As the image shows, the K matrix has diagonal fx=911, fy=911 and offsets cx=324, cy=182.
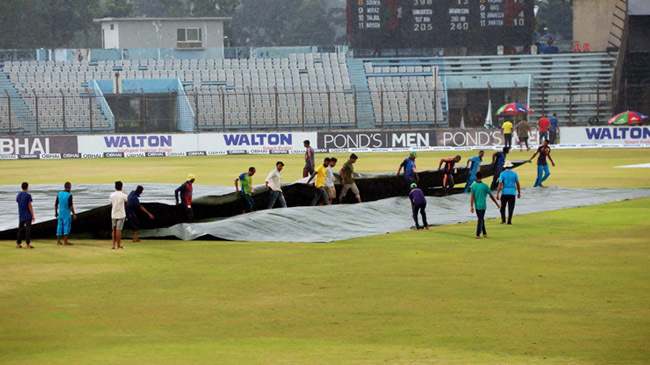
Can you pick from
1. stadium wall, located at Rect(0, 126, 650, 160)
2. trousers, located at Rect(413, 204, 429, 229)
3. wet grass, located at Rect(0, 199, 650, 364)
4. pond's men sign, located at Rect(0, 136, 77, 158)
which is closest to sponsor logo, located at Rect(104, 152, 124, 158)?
stadium wall, located at Rect(0, 126, 650, 160)

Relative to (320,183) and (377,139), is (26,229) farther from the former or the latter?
(377,139)

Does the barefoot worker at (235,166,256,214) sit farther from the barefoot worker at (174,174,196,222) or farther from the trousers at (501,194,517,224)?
the trousers at (501,194,517,224)

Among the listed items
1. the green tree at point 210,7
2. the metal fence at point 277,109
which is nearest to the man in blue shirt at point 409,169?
the metal fence at point 277,109

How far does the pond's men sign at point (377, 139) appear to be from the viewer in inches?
2111

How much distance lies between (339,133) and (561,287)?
39493 mm

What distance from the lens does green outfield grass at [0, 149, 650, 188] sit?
34.8 metres

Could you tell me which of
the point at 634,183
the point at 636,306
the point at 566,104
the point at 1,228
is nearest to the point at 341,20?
the point at 566,104

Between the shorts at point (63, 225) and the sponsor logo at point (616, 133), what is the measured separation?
135 feet

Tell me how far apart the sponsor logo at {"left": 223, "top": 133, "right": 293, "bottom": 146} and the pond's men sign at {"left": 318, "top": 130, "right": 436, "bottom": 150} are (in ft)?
6.61

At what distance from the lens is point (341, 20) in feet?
386

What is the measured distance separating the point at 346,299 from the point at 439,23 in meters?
51.5

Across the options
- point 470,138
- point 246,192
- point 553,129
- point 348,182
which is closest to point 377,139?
point 470,138

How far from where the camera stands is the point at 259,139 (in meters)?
53.6

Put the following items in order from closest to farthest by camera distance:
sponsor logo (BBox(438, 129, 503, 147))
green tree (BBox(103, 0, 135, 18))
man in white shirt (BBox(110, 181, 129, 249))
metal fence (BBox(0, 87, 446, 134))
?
man in white shirt (BBox(110, 181, 129, 249)) < sponsor logo (BBox(438, 129, 503, 147)) < metal fence (BBox(0, 87, 446, 134)) < green tree (BBox(103, 0, 135, 18))
